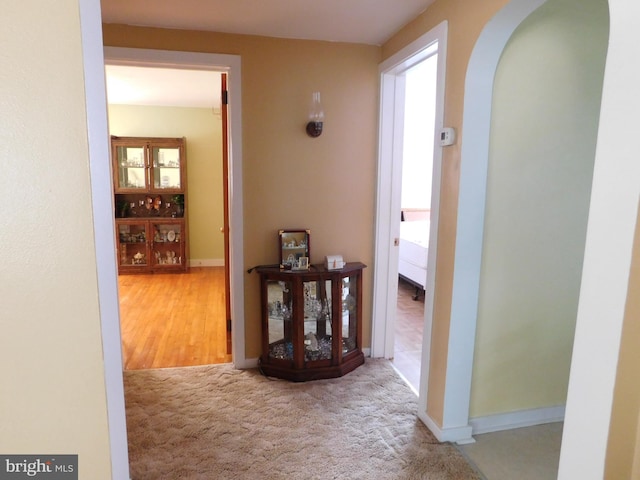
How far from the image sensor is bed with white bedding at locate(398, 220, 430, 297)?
14.5 feet

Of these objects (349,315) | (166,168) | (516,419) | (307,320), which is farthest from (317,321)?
(166,168)

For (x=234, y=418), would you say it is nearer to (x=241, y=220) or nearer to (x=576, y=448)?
(x=241, y=220)

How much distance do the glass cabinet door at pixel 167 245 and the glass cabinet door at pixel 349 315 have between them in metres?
3.74

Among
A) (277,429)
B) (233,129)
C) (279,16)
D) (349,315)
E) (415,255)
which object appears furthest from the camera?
(415,255)

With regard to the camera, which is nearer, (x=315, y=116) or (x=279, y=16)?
(x=279, y=16)

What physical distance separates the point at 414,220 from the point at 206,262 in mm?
3305

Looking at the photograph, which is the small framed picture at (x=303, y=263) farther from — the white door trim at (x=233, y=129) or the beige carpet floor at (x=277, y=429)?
the beige carpet floor at (x=277, y=429)

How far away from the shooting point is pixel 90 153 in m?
0.99

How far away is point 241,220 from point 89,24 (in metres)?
1.93

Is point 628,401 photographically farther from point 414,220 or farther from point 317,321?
point 414,220

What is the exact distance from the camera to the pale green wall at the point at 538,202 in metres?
2.01

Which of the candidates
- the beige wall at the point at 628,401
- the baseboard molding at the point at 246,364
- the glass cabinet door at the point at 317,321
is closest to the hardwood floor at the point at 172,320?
the baseboard molding at the point at 246,364

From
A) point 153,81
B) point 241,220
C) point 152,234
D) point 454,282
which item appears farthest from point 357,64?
point 152,234

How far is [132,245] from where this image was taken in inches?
235
